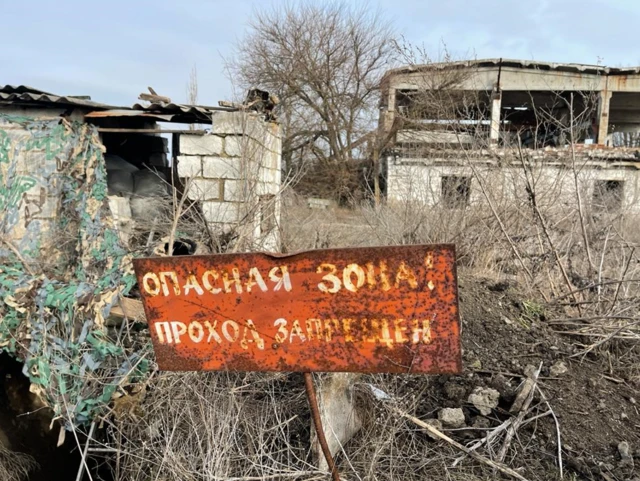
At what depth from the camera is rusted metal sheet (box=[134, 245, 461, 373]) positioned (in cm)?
176

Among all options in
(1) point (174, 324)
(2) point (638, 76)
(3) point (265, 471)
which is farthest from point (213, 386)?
(2) point (638, 76)

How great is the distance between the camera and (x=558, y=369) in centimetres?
338

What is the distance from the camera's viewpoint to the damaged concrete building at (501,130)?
6199mm

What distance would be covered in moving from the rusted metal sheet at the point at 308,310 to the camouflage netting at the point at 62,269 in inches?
51.8

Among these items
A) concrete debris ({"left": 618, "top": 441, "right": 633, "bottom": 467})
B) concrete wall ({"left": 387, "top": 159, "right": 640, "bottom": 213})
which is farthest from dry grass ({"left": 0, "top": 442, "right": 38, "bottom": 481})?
concrete wall ({"left": 387, "top": 159, "right": 640, "bottom": 213})

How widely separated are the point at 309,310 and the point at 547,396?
2.09 metres

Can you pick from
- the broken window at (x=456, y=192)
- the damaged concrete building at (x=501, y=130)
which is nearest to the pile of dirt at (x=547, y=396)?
the damaged concrete building at (x=501, y=130)

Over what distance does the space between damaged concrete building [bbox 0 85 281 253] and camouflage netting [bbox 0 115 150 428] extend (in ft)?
0.08

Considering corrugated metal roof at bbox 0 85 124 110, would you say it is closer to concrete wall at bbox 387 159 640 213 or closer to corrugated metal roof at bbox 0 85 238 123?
corrugated metal roof at bbox 0 85 238 123

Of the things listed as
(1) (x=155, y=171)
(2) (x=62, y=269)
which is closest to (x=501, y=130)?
(1) (x=155, y=171)

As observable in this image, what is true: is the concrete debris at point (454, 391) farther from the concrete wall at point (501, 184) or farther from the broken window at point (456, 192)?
the broken window at point (456, 192)

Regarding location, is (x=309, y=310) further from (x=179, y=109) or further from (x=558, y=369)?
(x=179, y=109)

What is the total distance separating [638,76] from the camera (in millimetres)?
15523

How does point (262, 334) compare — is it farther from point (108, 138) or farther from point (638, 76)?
point (638, 76)
